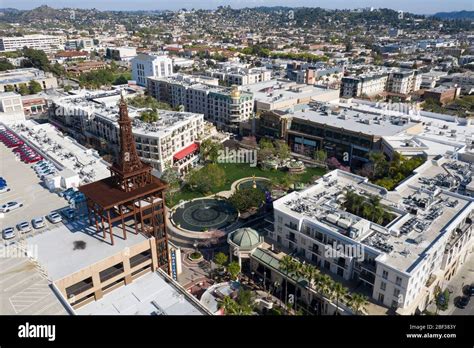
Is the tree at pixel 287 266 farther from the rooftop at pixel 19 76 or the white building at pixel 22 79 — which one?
the rooftop at pixel 19 76

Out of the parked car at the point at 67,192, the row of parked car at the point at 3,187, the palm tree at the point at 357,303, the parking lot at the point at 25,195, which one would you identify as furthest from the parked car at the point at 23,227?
the palm tree at the point at 357,303

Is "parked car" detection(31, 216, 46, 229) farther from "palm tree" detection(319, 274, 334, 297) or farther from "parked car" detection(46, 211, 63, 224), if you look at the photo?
"palm tree" detection(319, 274, 334, 297)

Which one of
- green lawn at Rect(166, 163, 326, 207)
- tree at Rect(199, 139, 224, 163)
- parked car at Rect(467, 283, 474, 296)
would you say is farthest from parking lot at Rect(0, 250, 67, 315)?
tree at Rect(199, 139, 224, 163)

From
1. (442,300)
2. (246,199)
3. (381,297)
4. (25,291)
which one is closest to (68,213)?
(25,291)

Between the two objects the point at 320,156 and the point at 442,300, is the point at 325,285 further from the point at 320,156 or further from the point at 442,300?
the point at 320,156
